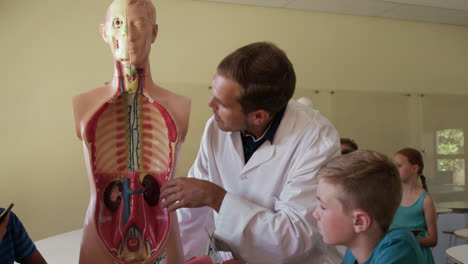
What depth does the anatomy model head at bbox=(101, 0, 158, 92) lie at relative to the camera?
4.00 ft

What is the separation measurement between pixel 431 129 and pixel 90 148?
4.98 meters

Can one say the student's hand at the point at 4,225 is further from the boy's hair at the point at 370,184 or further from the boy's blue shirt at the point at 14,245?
the boy's hair at the point at 370,184

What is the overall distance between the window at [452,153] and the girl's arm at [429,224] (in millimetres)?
2871

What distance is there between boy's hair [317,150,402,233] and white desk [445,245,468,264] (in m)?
1.53

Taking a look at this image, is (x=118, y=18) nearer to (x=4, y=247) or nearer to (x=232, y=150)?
(x=232, y=150)

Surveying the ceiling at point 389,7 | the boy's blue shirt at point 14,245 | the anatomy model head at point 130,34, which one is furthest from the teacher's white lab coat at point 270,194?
the ceiling at point 389,7

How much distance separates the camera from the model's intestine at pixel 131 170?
1259mm

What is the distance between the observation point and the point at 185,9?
14.1ft

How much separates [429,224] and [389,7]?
2.98 meters

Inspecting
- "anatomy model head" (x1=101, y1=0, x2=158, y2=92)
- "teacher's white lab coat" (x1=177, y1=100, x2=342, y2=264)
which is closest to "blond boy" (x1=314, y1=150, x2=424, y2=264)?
"teacher's white lab coat" (x1=177, y1=100, x2=342, y2=264)

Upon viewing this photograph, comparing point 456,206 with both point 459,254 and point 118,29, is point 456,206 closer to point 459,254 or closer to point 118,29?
point 459,254

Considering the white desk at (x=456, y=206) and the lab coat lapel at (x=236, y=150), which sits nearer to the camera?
the lab coat lapel at (x=236, y=150)

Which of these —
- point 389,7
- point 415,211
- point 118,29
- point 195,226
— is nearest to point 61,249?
point 195,226

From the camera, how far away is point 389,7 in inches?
190
